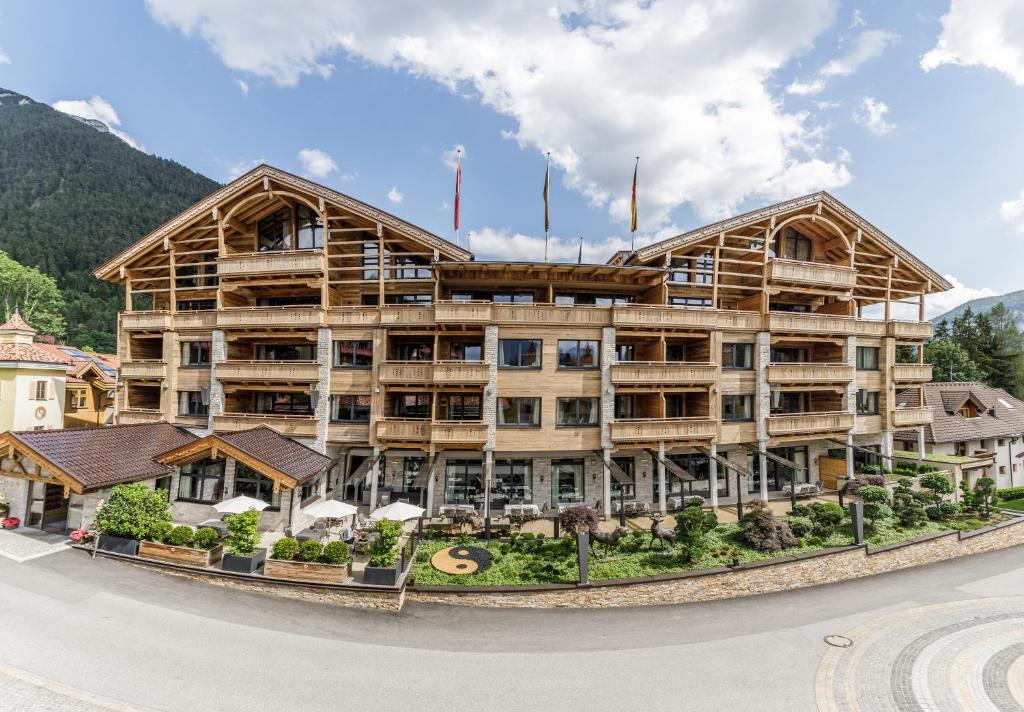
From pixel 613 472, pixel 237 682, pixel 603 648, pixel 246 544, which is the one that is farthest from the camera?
pixel 613 472

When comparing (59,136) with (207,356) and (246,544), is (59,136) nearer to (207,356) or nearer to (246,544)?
(207,356)

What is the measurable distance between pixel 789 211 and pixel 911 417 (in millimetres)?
17390

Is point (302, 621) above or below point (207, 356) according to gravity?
below

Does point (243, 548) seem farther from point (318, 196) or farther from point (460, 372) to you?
point (318, 196)

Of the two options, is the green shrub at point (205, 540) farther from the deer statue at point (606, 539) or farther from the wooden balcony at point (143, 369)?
the wooden balcony at point (143, 369)

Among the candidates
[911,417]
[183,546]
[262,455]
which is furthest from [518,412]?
[911,417]

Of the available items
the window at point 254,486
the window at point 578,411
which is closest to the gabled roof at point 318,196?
the window at point 578,411

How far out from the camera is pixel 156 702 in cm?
876

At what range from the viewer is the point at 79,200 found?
4715 inches

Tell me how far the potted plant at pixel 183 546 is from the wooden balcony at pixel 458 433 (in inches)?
399

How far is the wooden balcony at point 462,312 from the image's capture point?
22766 mm

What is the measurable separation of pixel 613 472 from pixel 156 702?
18612 mm

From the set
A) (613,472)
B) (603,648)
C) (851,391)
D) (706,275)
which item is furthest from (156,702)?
(851,391)

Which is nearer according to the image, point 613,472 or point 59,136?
point 613,472
